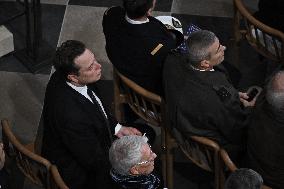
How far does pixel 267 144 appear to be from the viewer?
10.2 feet

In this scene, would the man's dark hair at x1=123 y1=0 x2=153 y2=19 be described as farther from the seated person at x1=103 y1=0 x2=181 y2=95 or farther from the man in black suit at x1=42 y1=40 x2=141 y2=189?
the man in black suit at x1=42 y1=40 x2=141 y2=189

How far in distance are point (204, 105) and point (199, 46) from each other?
30 centimetres

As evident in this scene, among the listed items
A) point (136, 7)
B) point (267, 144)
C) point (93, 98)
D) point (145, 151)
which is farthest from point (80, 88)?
point (267, 144)

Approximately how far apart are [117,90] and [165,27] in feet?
1.52

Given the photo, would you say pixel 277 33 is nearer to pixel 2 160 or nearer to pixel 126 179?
pixel 126 179

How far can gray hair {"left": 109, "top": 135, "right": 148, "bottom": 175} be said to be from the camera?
9.42 feet

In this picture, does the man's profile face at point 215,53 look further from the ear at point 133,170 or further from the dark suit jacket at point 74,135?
the ear at point 133,170

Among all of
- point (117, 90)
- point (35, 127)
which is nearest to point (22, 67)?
point (35, 127)

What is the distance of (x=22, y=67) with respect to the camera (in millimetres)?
4637

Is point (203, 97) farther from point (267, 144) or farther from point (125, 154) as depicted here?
point (125, 154)

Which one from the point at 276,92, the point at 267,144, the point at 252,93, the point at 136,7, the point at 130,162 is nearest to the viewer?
the point at 130,162

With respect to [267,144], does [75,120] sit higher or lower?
lower

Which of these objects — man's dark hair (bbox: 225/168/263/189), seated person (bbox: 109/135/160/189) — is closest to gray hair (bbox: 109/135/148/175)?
seated person (bbox: 109/135/160/189)

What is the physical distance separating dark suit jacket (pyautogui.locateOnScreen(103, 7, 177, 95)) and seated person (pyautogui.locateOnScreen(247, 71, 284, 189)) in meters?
0.73
